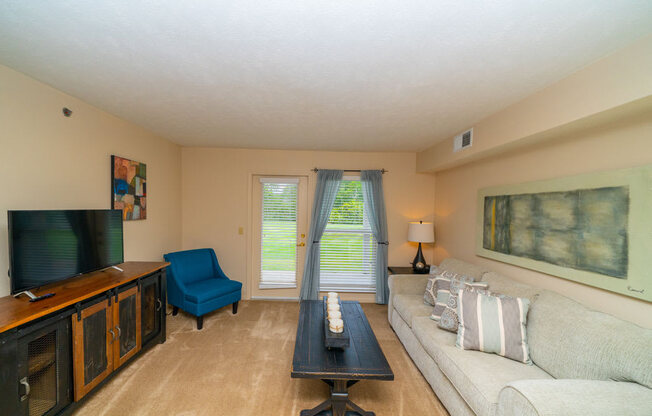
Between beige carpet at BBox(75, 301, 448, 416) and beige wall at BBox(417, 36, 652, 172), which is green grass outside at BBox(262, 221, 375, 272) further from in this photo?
beige wall at BBox(417, 36, 652, 172)

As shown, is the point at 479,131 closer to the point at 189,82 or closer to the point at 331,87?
the point at 331,87

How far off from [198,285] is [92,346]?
1537 mm

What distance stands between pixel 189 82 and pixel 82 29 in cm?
63

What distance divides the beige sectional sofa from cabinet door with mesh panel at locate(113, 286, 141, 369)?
2.54 meters

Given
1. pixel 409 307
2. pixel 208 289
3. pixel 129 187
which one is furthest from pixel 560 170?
pixel 129 187

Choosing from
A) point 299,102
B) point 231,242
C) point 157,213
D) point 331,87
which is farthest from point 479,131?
point 157,213

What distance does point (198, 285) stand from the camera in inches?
137

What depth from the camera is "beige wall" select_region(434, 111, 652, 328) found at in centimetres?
160

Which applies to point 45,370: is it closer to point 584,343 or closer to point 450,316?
point 450,316

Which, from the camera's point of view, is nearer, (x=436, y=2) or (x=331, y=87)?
(x=436, y=2)

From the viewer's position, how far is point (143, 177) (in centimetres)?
321

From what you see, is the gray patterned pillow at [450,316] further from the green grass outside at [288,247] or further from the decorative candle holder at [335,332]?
the green grass outside at [288,247]

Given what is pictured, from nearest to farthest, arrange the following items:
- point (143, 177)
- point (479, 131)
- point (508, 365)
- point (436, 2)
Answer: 1. point (436, 2)
2. point (508, 365)
3. point (479, 131)
4. point (143, 177)

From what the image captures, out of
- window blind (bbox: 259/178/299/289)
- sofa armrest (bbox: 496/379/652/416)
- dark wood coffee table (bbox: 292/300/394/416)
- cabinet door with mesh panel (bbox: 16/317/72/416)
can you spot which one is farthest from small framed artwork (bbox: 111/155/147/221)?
sofa armrest (bbox: 496/379/652/416)
